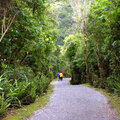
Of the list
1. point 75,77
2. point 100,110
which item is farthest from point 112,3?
point 75,77

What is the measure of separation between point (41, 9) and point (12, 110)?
6.13 meters

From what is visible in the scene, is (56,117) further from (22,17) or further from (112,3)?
(112,3)

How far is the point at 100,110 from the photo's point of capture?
492 cm

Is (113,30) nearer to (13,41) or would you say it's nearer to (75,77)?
(13,41)

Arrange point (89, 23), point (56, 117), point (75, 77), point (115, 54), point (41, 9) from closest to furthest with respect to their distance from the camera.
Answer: point (56, 117) → point (115, 54) → point (41, 9) → point (89, 23) → point (75, 77)

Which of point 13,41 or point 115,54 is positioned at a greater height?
point 13,41

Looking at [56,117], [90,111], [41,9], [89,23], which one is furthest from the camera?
[89,23]

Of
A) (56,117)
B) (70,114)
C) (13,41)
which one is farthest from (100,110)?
(13,41)

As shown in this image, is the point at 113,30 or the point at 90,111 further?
the point at 113,30

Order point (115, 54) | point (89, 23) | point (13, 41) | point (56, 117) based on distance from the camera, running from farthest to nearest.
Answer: point (89, 23) < point (115, 54) < point (13, 41) < point (56, 117)

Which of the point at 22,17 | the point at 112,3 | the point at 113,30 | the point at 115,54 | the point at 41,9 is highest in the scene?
the point at 41,9

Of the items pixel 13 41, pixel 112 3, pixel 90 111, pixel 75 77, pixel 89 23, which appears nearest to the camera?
pixel 90 111

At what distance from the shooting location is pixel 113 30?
22.5ft

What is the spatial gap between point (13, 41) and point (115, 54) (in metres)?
5.43
